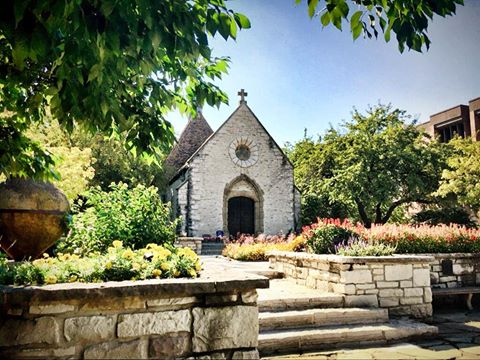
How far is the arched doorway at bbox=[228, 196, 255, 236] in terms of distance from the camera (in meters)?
20.5

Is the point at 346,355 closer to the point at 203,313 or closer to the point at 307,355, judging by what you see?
the point at 307,355

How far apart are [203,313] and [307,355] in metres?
2.36

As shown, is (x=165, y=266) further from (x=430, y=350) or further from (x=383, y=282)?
(x=383, y=282)

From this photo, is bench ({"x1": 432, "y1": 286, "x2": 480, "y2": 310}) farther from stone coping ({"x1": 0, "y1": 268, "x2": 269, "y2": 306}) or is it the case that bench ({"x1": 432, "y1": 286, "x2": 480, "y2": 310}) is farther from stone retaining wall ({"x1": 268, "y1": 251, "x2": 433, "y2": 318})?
stone coping ({"x1": 0, "y1": 268, "x2": 269, "y2": 306})

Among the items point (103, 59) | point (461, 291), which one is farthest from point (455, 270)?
point (103, 59)

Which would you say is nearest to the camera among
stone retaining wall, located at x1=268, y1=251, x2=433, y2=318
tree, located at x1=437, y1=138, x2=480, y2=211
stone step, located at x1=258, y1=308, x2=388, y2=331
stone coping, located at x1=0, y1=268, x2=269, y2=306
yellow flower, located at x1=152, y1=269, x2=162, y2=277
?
stone coping, located at x1=0, y1=268, x2=269, y2=306

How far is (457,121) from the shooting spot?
33562 mm

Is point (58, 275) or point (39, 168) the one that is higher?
point (39, 168)

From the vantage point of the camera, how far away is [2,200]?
550 centimetres

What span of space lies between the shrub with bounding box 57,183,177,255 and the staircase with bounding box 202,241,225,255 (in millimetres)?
10676

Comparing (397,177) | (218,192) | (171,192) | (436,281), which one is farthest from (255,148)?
(436,281)

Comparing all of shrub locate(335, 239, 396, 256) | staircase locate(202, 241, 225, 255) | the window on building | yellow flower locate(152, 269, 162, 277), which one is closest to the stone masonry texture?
staircase locate(202, 241, 225, 255)

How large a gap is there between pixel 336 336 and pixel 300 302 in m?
0.95

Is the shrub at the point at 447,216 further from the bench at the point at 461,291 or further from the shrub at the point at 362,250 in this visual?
the shrub at the point at 362,250
